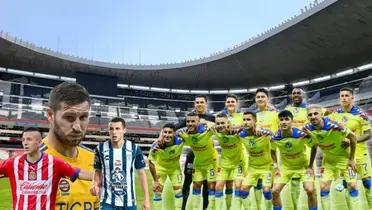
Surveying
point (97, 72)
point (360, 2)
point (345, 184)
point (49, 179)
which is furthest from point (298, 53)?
point (49, 179)

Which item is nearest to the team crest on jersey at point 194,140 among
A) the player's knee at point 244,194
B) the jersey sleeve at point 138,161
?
the player's knee at point 244,194

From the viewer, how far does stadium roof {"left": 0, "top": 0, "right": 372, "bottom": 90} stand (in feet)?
99.1

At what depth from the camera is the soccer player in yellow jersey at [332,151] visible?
7.34 m

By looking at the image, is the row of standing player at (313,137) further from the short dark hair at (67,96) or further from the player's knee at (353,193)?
the short dark hair at (67,96)

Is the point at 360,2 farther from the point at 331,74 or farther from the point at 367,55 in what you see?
the point at 331,74

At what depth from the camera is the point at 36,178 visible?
291cm

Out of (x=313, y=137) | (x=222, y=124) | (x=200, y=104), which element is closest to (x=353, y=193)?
(x=313, y=137)

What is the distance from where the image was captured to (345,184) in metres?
8.28

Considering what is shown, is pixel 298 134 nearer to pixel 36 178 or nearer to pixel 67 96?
pixel 36 178

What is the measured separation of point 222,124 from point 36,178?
5498mm

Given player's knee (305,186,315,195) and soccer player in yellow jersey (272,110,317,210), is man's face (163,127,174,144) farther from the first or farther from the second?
player's knee (305,186,315,195)

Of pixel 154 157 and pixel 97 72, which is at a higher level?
pixel 97 72

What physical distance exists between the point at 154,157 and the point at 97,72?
3738 cm

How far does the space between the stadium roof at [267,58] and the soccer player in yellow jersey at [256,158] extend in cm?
2308
